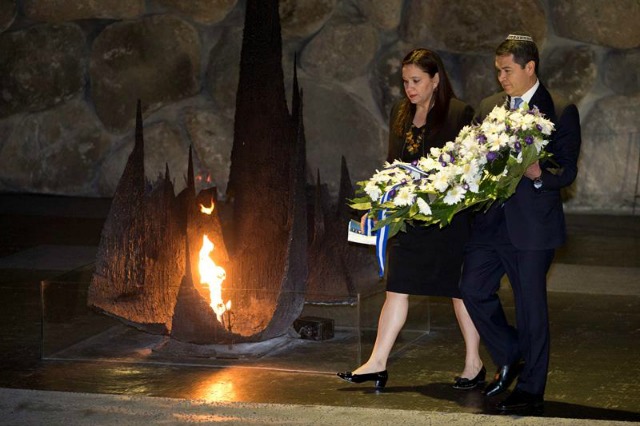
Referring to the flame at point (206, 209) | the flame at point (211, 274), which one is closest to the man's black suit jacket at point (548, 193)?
the flame at point (211, 274)

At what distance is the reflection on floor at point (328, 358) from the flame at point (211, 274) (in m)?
0.26

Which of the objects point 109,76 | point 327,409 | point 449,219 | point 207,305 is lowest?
point 327,409

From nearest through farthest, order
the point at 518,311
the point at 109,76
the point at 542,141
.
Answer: the point at 542,141 < the point at 518,311 < the point at 109,76

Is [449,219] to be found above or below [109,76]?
below

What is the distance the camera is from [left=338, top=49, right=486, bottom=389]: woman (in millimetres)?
5969

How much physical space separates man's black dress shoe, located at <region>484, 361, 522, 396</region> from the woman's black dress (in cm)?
42

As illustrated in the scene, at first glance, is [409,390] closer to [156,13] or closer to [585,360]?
[585,360]

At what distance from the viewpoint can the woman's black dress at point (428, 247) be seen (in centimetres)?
598

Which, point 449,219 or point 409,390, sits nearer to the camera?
point 449,219

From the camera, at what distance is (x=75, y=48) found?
1180 cm

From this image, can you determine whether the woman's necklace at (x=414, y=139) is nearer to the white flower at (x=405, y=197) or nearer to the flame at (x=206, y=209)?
the white flower at (x=405, y=197)

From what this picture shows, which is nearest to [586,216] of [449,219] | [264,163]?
[264,163]

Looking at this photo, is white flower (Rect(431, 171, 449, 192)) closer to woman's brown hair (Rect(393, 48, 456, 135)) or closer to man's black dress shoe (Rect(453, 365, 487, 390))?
woman's brown hair (Rect(393, 48, 456, 135))

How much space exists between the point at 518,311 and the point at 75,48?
7046mm
